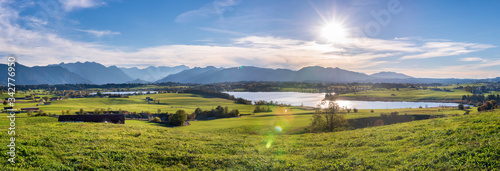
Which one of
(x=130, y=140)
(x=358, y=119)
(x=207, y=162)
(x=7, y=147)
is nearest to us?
(x=7, y=147)

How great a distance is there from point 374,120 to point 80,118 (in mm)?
70500

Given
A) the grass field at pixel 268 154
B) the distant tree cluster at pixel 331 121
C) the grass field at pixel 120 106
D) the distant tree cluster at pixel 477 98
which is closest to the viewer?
the grass field at pixel 268 154

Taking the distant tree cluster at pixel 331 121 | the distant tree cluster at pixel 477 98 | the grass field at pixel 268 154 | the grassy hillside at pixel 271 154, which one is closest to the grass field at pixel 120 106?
the distant tree cluster at pixel 331 121

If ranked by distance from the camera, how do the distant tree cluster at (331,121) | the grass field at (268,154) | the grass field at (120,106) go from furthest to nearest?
the grass field at (120,106)
the distant tree cluster at (331,121)
the grass field at (268,154)

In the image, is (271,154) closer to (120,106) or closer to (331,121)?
(331,121)

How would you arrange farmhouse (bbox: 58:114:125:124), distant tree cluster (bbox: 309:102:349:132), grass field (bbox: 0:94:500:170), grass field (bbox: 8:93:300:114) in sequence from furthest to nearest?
grass field (bbox: 8:93:300:114), farmhouse (bbox: 58:114:125:124), distant tree cluster (bbox: 309:102:349:132), grass field (bbox: 0:94:500:170)

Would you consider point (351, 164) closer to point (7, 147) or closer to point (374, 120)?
point (7, 147)

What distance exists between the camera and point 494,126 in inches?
571

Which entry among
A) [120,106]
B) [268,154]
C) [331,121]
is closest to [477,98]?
[331,121]

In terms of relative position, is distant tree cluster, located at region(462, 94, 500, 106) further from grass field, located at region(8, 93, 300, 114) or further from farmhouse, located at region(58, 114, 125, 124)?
farmhouse, located at region(58, 114, 125, 124)

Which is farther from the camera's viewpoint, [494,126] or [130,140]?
[130,140]

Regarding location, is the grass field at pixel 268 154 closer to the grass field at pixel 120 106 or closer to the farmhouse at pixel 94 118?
the farmhouse at pixel 94 118

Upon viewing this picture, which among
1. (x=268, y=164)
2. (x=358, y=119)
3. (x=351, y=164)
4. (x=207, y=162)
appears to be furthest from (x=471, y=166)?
(x=358, y=119)

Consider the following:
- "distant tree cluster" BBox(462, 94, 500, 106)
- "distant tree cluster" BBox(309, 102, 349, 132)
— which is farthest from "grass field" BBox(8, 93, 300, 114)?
"distant tree cluster" BBox(462, 94, 500, 106)
